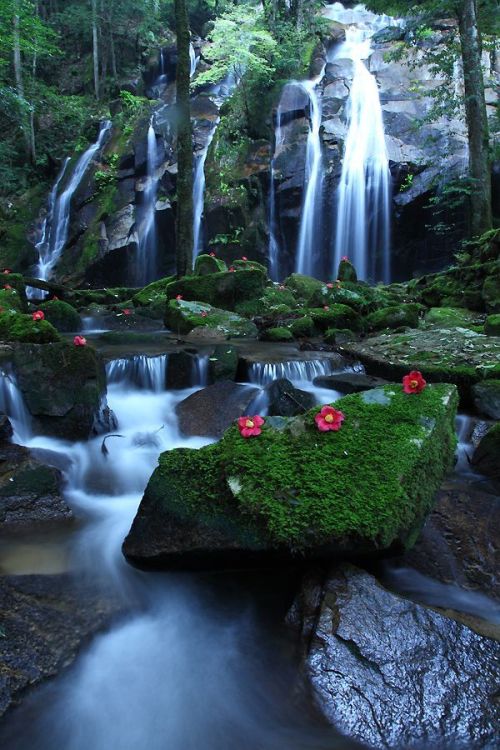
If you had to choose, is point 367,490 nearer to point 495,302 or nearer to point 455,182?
point 495,302

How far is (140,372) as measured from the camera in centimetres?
705

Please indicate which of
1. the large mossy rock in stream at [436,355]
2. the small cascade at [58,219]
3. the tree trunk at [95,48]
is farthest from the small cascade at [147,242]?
the large mossy rock in stream at [436,355]

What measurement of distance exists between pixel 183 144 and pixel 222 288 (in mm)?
3550

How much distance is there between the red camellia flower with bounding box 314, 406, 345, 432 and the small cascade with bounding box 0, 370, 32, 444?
3.56m

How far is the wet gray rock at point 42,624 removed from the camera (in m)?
2.32

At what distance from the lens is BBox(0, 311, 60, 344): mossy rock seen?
6.85 meters

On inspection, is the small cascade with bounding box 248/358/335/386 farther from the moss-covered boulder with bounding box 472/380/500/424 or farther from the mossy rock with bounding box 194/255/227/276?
the mossy rock with bounding box 194/255/227/276

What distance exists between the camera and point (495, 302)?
→ 873 cm

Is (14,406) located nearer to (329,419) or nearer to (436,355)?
(329,419)

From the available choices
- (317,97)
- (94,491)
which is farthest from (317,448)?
(317,97)

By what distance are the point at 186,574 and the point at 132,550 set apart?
421mm

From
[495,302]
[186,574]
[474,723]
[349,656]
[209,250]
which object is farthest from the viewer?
[209,250]

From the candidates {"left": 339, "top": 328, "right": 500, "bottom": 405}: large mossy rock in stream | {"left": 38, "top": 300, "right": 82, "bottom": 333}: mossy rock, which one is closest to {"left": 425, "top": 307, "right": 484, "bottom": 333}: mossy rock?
{"left": 339, "top": 328, "right": 500, "bottom": 405}: large mossy rock in stream

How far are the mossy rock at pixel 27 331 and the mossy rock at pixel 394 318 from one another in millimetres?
6223
